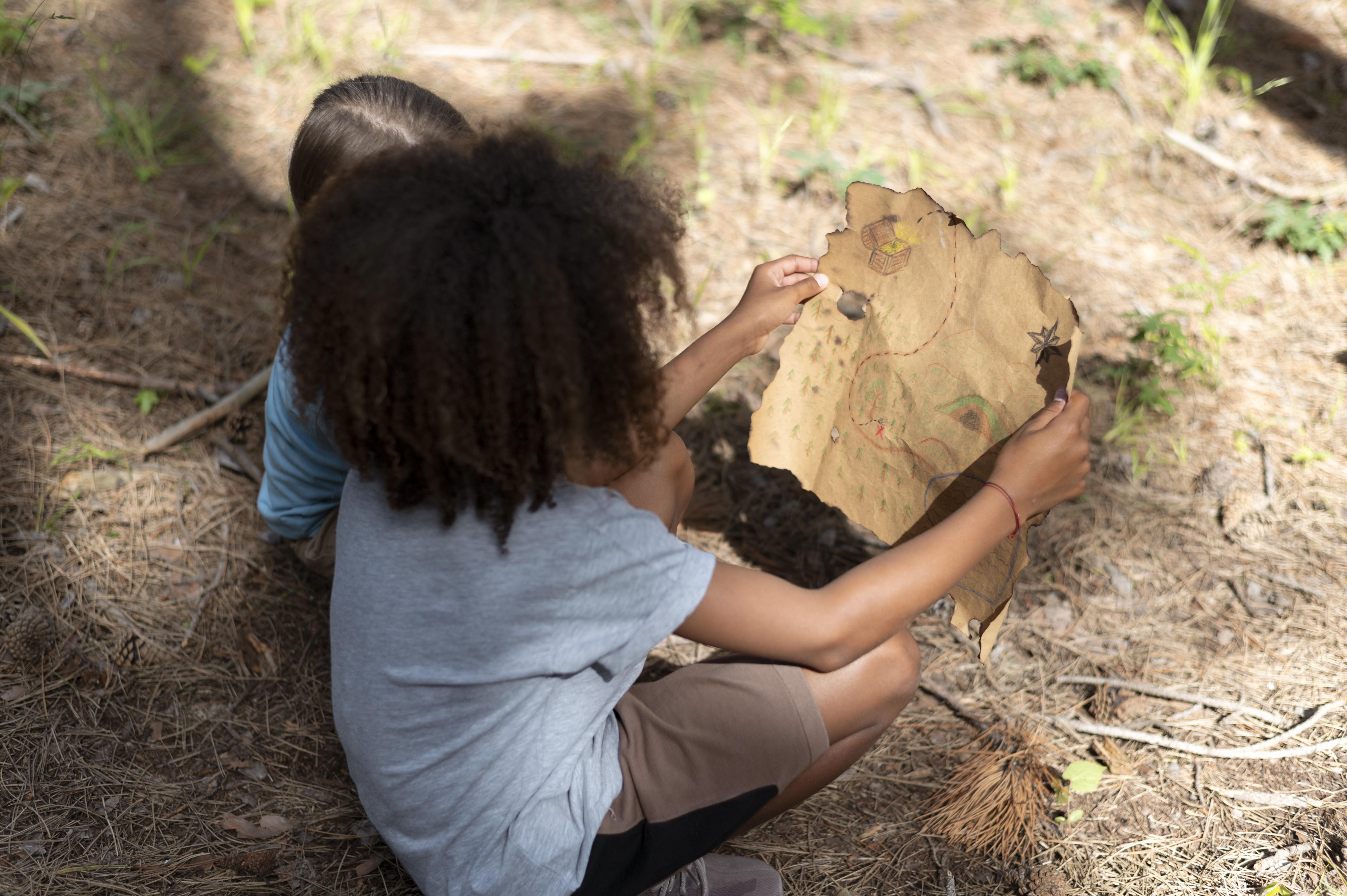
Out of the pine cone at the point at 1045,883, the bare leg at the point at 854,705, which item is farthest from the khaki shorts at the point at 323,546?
the pine cone at the point at 1045,883

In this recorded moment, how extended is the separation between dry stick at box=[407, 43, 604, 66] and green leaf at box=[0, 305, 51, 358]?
1747 millimetres

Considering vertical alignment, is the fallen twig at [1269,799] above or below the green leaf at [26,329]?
above

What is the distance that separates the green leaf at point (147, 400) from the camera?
2.12 meters

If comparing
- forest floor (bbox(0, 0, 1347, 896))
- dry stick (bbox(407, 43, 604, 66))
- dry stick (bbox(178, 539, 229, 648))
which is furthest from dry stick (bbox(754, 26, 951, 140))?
dry stick (bbox(178, 539, 229, 648))

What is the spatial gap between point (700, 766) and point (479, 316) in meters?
0.78

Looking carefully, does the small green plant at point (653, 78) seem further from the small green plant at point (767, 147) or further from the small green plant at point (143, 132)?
the small green plant at point (143, 132)

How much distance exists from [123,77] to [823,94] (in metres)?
2.42

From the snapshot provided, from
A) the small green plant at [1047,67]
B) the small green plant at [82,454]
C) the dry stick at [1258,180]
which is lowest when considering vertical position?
the small green plant at [82,454]

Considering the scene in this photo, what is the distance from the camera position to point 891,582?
1.22 m

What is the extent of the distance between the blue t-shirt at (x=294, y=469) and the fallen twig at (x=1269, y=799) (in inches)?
69.2

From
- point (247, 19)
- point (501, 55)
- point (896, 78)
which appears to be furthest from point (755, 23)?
point (247, 19)

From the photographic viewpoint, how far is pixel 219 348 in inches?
90.5

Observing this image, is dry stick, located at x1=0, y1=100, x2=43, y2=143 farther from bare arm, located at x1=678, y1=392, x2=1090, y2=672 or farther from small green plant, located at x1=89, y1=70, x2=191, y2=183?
bare arm, located at x1=678, y1=392, x2=1090, y2=672

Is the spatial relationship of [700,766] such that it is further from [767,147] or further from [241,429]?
[767,147]
